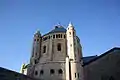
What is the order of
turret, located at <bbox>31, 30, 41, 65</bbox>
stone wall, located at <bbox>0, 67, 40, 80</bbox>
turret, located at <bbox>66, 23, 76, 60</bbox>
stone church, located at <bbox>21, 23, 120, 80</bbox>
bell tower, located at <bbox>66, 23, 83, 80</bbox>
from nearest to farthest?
stone wall, located at <bbox>0, 67, 40, 80</bbox>
bell tower, located at <bbox>66, 23, 83, 80</bbox>
stone church, located at <bbox>21, 23, 120, 80</bbox>
turret, located at <bbox>66, 23, 76, 60</bbox>
turret, located at <bbox>31, 30, 41, 65</bbox>

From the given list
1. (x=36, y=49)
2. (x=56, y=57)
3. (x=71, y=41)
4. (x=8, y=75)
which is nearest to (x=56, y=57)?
(x=56, y=57)

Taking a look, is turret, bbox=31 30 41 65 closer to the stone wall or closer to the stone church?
the stone church

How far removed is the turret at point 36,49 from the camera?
41906mm

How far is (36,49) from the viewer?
43.6 meters

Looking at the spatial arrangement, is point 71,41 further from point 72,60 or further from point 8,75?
point 8,75

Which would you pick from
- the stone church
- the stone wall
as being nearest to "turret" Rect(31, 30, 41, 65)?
the stone church

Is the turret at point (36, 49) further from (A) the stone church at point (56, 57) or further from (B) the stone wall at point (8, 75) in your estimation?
(B) the stone wall at point (8, 75)

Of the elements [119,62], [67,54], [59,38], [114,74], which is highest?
[59,38]

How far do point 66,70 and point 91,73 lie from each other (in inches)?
865

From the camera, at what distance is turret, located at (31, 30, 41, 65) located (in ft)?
137

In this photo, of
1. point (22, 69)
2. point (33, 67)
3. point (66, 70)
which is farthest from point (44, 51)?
point (22, 69)

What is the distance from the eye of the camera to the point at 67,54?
130ft

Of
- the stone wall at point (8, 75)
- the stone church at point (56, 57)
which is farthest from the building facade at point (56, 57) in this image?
the stone wall at point (8, 75)

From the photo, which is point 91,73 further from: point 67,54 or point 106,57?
point 67,54
